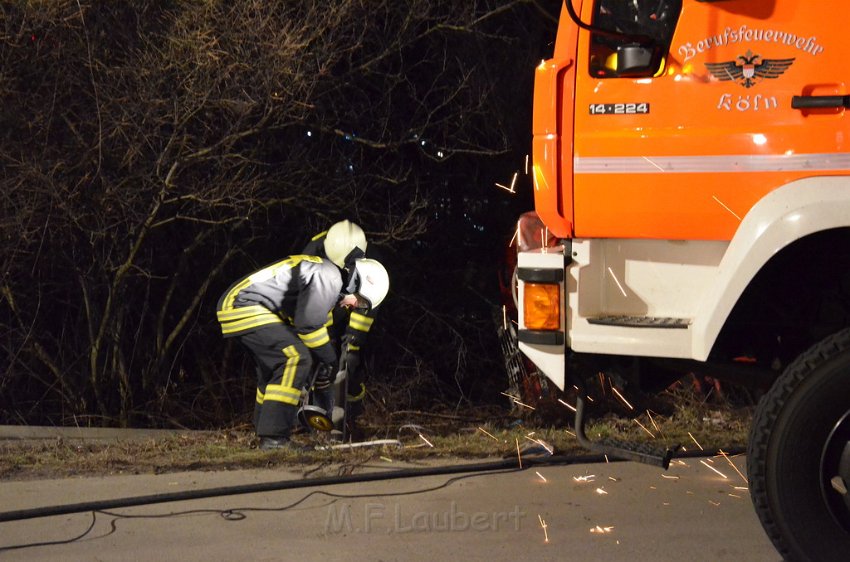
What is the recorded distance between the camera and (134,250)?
799 cm

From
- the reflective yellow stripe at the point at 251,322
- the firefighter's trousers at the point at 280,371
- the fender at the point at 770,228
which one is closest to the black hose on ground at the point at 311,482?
the firefighter's trousers at the point at 280,371

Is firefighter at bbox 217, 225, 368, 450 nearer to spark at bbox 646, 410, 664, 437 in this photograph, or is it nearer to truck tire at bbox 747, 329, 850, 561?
spark at bbox 646, 410, 664, 437

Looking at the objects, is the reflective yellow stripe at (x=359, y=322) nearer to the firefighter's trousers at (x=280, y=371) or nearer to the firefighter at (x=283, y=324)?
the firefighter at (x=283, y=324)

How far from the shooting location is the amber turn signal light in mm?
4199

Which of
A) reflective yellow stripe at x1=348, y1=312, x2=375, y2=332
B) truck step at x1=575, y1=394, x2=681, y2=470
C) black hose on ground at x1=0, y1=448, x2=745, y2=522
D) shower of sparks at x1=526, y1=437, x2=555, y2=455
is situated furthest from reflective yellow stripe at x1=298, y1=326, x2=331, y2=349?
truck step at x1=575, y1=394, x2=681, y2=470

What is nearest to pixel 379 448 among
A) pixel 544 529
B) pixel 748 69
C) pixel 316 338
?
pixel 316 338

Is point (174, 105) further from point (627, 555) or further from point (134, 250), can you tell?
point (627, 555)

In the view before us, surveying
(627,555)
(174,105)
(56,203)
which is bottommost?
(627,555)

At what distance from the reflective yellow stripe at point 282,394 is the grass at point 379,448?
342 millimetres

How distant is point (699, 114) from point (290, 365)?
3481 millimetres

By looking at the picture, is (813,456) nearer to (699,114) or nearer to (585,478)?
(699,114)

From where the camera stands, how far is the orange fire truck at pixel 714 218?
11.9 ft

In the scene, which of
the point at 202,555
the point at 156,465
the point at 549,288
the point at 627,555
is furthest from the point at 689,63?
the point at 156,465

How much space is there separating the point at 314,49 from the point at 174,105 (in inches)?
42.3
